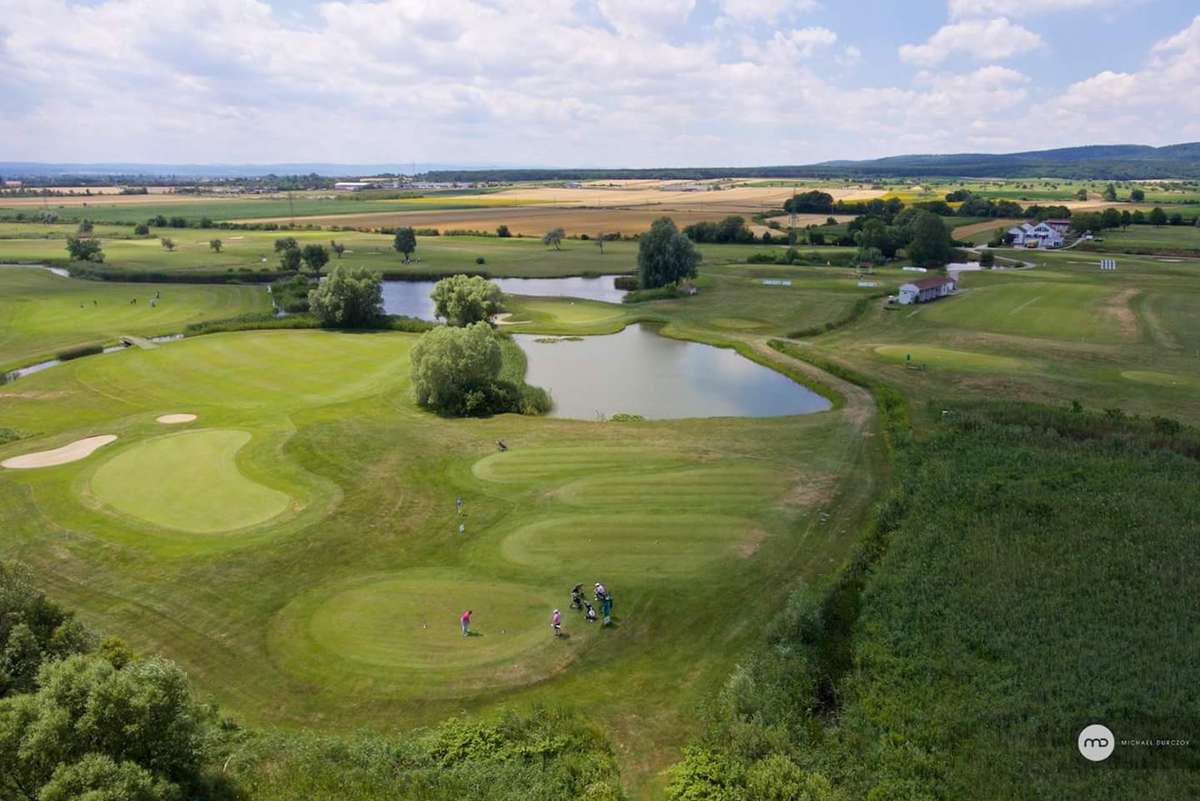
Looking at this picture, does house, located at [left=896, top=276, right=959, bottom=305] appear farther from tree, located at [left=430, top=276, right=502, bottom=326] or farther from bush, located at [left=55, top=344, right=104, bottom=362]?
bush, located at [left=55, top=344, right=104, bottom=362]

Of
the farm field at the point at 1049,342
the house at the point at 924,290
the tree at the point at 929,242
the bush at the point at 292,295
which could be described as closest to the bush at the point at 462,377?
the farm field at the point at 1049,342

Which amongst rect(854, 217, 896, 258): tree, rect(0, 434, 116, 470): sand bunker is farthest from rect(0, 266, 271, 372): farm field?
rect(854, 217, 896, 258): tree

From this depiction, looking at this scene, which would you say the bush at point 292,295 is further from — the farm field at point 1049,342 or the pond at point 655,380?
the farm field at point 1049,342

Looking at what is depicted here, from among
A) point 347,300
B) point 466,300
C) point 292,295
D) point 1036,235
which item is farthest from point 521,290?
point 1036,235

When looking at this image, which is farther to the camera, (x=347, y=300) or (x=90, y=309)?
(x=90, y=309)

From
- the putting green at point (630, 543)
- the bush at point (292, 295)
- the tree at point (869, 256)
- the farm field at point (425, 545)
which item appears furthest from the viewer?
the tree at point (869, 256)

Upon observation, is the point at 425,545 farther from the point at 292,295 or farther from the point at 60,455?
the point at 292,295

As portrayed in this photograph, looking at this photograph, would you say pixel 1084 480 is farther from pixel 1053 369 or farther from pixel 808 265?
pixel 808 265
